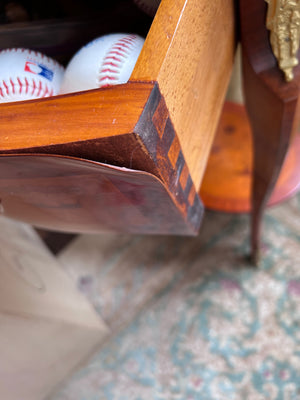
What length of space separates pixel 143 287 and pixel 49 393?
35 cm

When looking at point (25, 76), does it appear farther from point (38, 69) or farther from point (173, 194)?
point (173, 194)

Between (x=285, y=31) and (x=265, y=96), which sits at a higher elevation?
(x=285, y=31)

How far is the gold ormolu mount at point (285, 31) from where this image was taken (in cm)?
45

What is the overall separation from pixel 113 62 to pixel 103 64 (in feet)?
0.04

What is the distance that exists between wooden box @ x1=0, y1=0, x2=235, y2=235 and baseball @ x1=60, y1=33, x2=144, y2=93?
8cm

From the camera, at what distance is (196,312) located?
1009mm

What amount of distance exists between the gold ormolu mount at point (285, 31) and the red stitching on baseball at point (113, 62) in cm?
18

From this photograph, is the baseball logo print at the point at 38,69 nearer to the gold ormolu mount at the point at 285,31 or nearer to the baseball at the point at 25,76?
the baseball at the point at 25,76

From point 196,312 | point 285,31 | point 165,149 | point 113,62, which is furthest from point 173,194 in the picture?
point 196,312

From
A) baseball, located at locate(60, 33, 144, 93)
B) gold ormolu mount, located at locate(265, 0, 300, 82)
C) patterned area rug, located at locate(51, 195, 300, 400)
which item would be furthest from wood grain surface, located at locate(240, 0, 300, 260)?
patterned area rug, located at locate(51, 195, 300, 400)

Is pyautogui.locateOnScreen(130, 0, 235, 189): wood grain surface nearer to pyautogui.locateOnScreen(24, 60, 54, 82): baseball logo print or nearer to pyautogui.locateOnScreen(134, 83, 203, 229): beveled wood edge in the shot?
pyautogui.locateOnScreen(134, 83, 203, 229): beveled wood edge

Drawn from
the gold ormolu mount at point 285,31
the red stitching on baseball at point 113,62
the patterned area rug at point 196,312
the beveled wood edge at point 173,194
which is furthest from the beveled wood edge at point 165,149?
the patterned area rug at point 196,312

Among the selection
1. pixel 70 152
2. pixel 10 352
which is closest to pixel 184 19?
pixel 70 152

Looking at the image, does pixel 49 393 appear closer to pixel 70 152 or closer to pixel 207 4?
pixel 70 152
